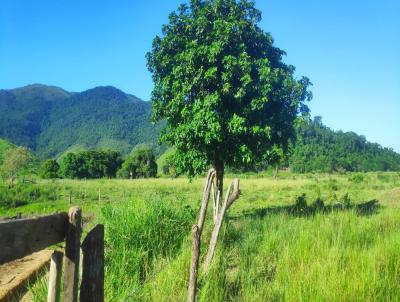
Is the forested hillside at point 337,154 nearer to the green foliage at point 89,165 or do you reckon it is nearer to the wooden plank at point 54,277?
the green foliage at point 89,165

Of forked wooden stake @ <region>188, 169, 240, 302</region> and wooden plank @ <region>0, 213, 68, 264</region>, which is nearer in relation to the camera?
wooden plank @ <region>0, 213, 68, 264</region>

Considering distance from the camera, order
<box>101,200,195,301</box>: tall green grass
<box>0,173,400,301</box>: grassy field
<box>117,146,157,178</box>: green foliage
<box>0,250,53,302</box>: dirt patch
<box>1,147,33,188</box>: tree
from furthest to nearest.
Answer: <box>117,146,157,178</box>: green foliage → <box>1,147,33,188</box>: tree → <box>0,250,53,302</box>: dirt patch → <box>101,200,195,301</box>: tall green grass → <box>0,173,400,301</box>: grassy field

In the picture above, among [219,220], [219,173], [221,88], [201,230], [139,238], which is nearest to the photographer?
[201,230]

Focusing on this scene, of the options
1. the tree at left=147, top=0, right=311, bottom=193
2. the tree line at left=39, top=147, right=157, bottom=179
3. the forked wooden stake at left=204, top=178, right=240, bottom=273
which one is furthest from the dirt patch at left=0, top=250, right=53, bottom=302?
the tree line at left=39, top=147, right=157, bottom=179

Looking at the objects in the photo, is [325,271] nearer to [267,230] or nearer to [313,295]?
[313,295]

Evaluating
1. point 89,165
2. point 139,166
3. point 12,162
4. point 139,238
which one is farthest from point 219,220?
point 139,166

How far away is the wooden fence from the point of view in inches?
102

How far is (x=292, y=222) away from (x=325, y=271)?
4.45m

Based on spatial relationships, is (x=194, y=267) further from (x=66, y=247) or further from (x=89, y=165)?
(x=89, y=165)

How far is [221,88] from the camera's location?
13891mm

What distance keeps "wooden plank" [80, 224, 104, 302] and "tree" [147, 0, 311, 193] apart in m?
9.67

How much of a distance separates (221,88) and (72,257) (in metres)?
11.3

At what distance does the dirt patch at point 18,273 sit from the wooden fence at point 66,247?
6.13 meters

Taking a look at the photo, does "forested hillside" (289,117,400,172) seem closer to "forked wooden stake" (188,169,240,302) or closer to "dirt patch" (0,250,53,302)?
"dirt patch" (0,250,53,302)
